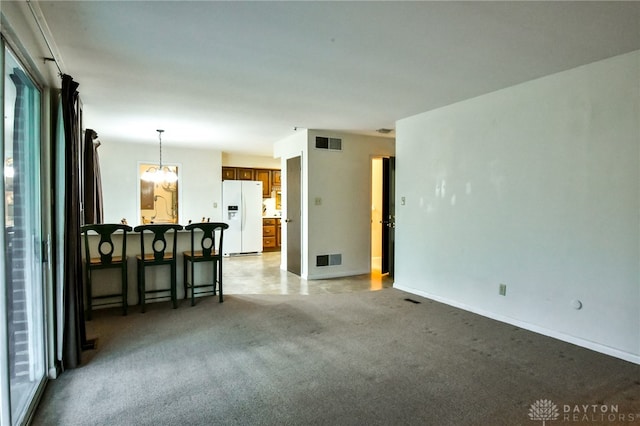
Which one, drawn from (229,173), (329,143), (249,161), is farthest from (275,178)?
(329,143)

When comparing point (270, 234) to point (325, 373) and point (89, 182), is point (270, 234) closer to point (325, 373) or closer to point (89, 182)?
point (89, 182)

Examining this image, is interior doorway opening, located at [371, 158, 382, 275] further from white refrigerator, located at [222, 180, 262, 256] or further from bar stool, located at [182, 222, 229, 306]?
bar stool, located at [182, 222, 229, 306]

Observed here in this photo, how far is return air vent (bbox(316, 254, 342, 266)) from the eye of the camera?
6.07m

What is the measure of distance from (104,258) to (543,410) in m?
4.24

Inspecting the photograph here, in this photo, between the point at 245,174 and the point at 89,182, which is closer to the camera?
the point at 89,182

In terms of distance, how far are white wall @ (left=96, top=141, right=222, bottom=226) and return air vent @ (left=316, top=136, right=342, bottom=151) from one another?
331 centimetres

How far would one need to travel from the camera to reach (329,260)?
615 centimetres

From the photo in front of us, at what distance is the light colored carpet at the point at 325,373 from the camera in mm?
2201

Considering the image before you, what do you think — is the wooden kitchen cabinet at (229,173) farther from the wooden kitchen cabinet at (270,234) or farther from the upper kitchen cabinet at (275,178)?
the wooden kitchen cabinet at (270,234)

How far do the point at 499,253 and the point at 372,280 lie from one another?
2389mm

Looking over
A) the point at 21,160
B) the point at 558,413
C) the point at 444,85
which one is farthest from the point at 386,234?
the point at 21,160

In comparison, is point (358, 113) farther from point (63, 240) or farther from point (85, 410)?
point (85, 410)

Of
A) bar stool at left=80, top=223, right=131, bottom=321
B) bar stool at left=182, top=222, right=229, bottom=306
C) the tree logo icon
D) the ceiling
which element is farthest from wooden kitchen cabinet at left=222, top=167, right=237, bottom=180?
the tree logo icon

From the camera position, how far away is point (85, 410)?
7.30ft
